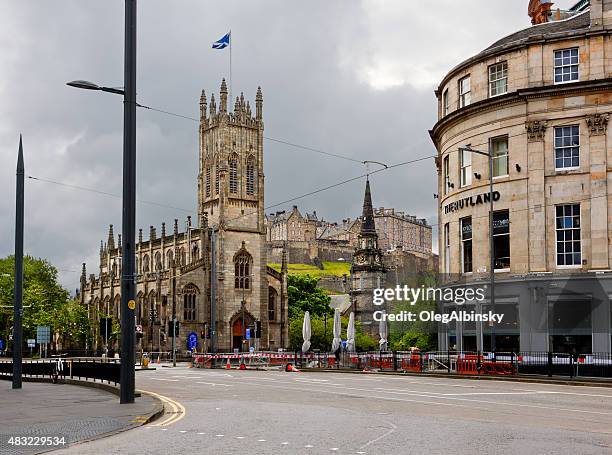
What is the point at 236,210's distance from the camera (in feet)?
307

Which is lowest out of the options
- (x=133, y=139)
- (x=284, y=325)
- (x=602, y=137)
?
(x=284, y=325)

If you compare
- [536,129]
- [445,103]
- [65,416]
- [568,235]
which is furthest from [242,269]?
[65,416]

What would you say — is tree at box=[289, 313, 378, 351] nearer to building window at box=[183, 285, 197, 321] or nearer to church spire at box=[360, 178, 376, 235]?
building window at box=[183, 285, 197, 321]

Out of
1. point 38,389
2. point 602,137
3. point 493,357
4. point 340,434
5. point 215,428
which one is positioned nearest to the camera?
point 340,434

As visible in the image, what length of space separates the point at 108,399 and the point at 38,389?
580cm

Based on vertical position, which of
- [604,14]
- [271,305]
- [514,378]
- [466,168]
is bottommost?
[514,378]

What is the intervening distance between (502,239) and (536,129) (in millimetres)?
5293

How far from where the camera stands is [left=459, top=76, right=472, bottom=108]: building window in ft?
136

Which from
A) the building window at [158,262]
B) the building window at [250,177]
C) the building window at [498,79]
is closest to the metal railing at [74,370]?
the building window at [498,79]

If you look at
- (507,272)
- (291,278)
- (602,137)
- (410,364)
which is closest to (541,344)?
(507,272)

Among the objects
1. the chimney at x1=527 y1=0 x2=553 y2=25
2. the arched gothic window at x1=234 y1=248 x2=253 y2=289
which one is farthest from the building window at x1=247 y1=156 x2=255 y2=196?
the chimney at x1=527 y1=0 x2=553 y2=25

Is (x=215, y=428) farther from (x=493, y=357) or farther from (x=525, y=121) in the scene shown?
(x=525, y=121)

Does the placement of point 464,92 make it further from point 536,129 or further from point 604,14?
point 604,14

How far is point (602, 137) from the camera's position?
1437 inches
